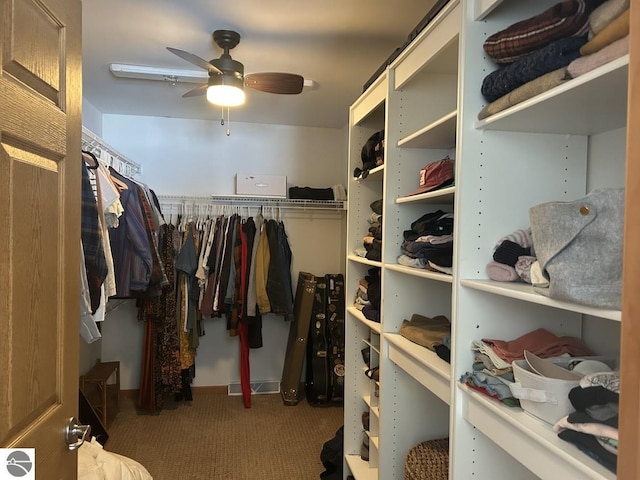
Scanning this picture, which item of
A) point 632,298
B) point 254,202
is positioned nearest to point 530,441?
point 632,298

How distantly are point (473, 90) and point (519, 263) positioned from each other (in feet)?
1.64

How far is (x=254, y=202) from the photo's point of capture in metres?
3.88

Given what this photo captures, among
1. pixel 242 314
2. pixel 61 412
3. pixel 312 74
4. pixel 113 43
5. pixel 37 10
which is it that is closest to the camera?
pixel 37 10

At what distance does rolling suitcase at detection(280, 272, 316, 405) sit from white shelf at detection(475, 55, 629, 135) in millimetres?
2620

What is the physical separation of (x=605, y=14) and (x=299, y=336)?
3.17m

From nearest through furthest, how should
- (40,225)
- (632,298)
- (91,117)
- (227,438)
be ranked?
(632,298)
(40,225)
(227,438)
(91,117)

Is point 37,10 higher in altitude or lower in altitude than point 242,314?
higher

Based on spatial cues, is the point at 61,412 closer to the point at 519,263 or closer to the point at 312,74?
the point at 519,263

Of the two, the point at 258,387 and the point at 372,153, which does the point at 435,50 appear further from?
the point at 258,387

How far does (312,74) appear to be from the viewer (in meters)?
2.75

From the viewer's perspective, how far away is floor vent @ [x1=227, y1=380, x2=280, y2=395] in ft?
12.9

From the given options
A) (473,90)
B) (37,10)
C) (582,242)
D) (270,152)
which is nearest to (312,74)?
(270,152)

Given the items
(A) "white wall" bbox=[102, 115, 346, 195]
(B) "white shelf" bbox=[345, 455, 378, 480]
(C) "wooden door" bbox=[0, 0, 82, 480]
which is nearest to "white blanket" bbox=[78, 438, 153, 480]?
(C) "wooden door" bbox=[0, 0, 82, 480]

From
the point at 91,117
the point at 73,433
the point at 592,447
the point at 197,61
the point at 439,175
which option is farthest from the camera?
the point at 91,117
